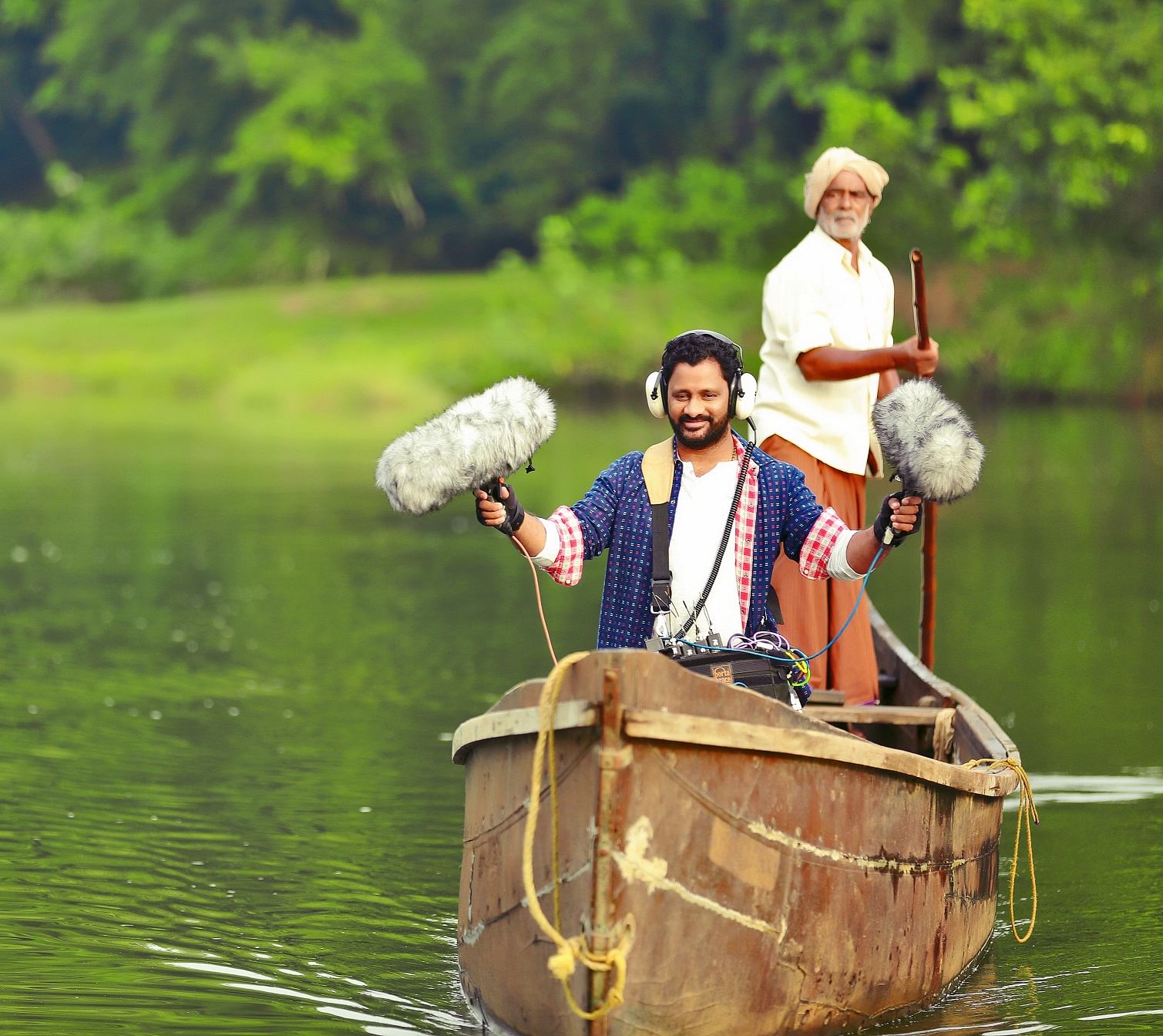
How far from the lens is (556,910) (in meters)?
4.93

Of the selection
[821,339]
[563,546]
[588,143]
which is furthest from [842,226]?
[588,143]

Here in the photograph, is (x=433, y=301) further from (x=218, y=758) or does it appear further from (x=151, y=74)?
(x=218, y=758)

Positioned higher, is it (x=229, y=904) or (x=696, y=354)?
(x=696, y=354)

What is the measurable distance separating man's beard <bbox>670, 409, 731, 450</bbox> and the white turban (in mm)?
1881

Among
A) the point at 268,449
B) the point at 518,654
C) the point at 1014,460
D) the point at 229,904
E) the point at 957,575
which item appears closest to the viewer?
the point at 229,904

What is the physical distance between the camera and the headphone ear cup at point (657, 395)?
5.66 m

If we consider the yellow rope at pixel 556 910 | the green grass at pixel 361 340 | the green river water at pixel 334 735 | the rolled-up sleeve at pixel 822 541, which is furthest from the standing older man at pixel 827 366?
the green grass at pixel 361 340

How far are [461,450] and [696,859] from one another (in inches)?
44.4

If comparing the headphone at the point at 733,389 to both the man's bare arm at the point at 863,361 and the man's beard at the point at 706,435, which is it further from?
the man's bare arm at the point at 863,361

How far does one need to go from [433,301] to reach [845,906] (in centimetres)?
4031

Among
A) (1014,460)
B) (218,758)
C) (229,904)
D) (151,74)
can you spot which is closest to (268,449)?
(1014,460)

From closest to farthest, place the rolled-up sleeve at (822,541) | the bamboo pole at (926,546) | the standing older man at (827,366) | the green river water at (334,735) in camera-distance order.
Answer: the rolled-up sleeve at (822,541) < the green river water at (334,735) < the bamboo pole at (926,546) < the standing older man at (827,366)

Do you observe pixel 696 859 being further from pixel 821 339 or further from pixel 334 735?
pixel 334 735

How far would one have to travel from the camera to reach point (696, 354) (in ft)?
18.2
